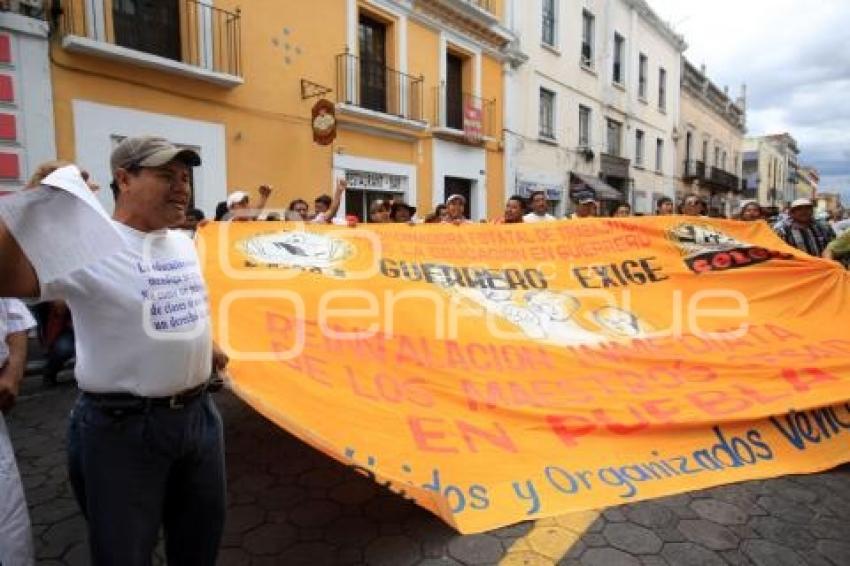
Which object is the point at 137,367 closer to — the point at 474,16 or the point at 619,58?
the point at 474,16

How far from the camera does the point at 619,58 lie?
21047 mm

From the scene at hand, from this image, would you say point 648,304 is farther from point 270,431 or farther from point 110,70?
point 110,70

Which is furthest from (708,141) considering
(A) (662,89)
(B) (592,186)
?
(B) (592,186)

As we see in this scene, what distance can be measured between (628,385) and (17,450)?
3.97 meters

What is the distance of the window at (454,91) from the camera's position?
1391 centimetres

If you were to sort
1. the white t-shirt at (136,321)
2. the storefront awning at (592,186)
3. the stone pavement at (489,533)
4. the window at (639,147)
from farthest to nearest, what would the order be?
the window at (639,147) → the storefront awning at (592,186) → the stone pavement at (489,533) → the white t-shirt at (136,321)

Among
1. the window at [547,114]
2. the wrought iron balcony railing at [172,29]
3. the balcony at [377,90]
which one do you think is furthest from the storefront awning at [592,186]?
the wrought iron balcony railing at [172,29]

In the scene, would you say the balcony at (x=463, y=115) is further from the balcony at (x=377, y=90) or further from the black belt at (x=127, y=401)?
the black belt at (x=127, y=401)

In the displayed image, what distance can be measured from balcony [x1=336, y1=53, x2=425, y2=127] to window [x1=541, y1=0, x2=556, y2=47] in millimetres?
6223

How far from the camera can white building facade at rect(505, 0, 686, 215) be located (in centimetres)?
1577

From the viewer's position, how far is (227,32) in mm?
8711

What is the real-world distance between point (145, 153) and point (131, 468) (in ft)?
2.97

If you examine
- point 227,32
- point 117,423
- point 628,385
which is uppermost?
point 227,32

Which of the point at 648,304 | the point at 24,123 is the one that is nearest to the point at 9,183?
the point at 24,123
